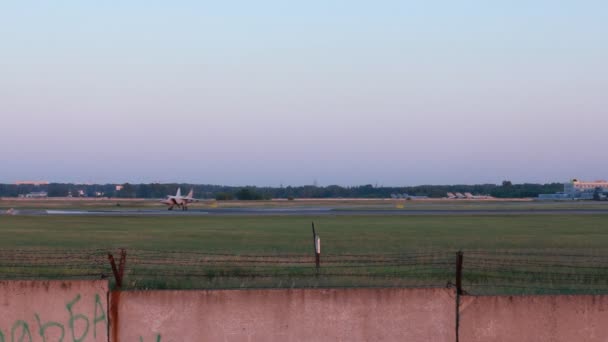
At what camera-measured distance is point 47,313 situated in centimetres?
964

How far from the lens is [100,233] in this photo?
49.2m

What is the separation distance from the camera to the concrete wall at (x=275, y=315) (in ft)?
32.0

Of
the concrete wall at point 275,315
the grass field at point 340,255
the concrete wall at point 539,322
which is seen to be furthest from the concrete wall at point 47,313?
the concrete wall at point 539,322

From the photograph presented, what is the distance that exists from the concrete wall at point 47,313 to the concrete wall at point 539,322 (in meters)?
4.37

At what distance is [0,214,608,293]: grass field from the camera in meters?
15.1

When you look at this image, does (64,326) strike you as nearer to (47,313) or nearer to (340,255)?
(47,313)

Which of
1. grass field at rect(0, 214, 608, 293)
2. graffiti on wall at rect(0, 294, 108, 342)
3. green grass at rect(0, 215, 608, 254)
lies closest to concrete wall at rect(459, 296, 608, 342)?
grass field at rect(0, 214, 608, 293)

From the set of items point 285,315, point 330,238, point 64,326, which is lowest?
point 330,238

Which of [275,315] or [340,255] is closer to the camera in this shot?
[275,315]

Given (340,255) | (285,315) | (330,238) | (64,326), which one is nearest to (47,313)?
(64,326)

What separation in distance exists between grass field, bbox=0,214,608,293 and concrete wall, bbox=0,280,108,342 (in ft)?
6.18

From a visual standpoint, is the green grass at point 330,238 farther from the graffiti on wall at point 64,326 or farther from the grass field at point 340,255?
the graffiti on wall at point 64,326

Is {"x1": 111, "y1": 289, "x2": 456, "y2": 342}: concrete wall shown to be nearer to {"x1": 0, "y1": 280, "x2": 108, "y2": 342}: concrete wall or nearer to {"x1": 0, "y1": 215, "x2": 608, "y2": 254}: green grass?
{"x1": 0, "y1": 280, "x2": 108, "y2": 342}: concrete wall

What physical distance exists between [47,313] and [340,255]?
9.93m
